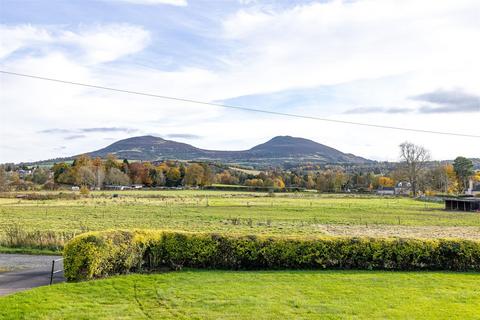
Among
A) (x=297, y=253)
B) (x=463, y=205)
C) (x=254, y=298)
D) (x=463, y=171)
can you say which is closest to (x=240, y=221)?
(x=297, y=253)

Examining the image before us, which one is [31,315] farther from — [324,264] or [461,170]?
[461,170]

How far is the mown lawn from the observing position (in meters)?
10.8

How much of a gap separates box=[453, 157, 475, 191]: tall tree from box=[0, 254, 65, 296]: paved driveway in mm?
128676

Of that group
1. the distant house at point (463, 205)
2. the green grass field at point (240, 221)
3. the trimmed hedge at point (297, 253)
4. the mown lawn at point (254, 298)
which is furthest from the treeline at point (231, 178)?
the mown lawn at point (254, 298)

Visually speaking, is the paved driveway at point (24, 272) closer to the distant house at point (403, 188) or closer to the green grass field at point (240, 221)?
the green grass field at point (240, 221)

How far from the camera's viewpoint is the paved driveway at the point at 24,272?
1410 centimetres

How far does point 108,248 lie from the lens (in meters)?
14.0

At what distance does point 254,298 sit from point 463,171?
132 metres

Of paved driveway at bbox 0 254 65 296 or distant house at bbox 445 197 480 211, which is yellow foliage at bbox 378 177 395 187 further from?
paved driveway at bbox 0 254 65 296

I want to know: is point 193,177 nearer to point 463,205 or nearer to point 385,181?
point 385,181

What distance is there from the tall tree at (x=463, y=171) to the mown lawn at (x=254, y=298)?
414 ft

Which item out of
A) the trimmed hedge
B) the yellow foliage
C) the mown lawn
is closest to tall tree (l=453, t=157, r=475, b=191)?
the yellow foliage

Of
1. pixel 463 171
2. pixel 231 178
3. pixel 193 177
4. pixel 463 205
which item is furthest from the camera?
pixel 231 178

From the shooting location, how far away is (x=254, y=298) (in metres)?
12.2
